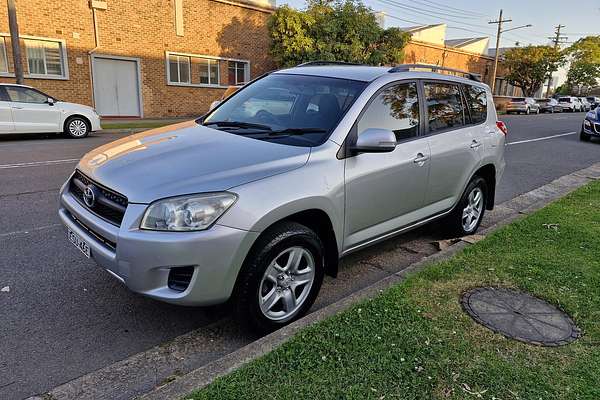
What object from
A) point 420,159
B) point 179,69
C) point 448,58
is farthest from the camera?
point 448,58

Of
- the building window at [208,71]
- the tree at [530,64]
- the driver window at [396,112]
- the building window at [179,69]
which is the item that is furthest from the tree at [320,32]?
the tree at [530,64]

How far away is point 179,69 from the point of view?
21.5 m

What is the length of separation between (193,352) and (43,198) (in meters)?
4.42

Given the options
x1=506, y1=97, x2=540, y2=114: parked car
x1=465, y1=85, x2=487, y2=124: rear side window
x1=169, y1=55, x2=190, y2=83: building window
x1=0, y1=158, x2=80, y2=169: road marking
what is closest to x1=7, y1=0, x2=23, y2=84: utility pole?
x1=169, y1=55, x2=190, y2=83: building window

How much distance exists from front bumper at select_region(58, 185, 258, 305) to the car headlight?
4cm

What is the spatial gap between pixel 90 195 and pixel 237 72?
72.0 feet

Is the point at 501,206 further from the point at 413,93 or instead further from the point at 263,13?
the point at 263,13

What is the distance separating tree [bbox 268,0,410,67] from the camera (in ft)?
72.7

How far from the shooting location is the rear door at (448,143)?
4304 mm

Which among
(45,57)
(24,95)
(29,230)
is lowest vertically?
(29,230)

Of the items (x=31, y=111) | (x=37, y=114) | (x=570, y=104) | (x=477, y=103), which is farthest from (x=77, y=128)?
(x=570, y=104)

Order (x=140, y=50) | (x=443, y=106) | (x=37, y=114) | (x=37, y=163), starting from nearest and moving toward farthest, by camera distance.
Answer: (x=443, y=106) → (x=37, y=163) → (x=37, y=114) → (x=140, y=50)

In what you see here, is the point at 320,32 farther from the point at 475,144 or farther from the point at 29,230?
the point at 29,230

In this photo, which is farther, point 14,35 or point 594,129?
point 594,129
